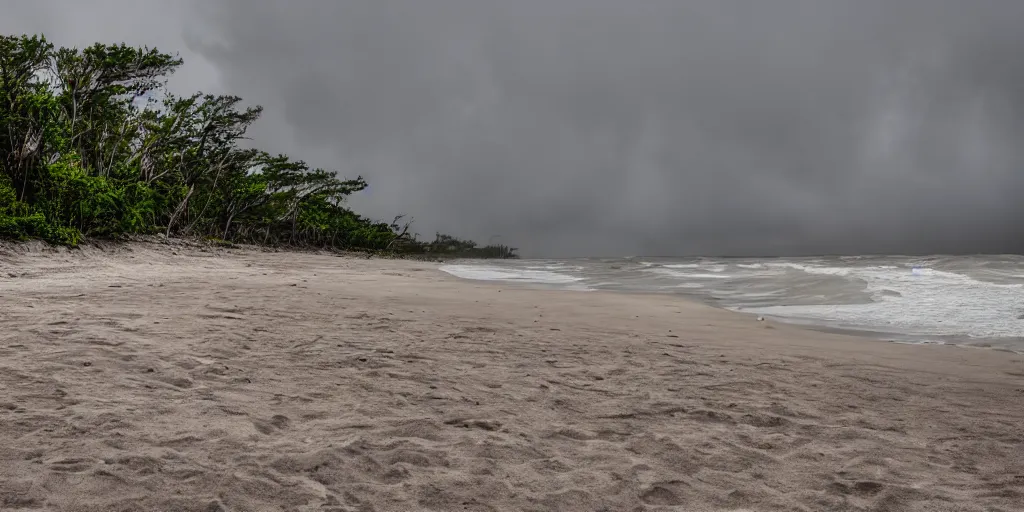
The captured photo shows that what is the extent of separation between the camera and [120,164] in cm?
2491

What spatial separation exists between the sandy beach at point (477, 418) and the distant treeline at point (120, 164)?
14.1 meters

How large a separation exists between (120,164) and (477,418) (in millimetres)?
27688

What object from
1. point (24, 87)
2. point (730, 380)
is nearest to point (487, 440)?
point (730, 380)

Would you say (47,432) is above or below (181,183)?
below

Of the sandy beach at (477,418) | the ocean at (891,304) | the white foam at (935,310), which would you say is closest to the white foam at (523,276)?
the ocean at (891,304)

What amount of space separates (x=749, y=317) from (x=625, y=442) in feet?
19.4

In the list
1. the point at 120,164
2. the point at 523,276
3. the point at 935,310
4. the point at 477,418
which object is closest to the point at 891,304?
the point at 935,310

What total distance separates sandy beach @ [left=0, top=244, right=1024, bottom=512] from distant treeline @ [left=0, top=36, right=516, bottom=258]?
553 inches

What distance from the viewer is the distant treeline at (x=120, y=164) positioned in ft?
57.3

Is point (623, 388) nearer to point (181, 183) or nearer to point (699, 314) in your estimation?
point (699, 314)

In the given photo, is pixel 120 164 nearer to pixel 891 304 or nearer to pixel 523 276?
pixel 523 276

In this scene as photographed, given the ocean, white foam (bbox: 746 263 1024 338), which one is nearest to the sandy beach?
the ocean

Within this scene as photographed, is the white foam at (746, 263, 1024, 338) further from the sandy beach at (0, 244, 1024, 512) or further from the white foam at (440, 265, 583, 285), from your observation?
the white foam at (440, 265, 583, 285)

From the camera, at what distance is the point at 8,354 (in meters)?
3.80
